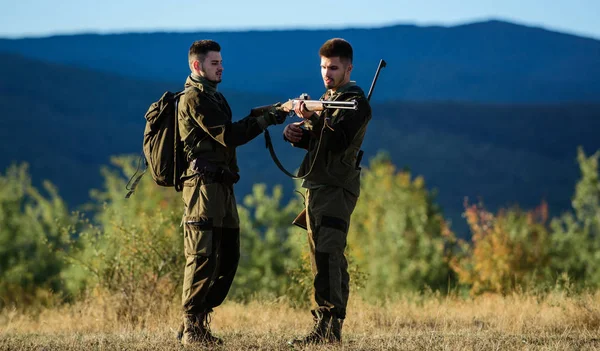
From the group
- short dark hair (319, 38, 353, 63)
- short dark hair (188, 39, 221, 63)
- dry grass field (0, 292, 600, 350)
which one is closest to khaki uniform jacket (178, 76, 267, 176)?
short dark hair (188, 39, 221, 63)

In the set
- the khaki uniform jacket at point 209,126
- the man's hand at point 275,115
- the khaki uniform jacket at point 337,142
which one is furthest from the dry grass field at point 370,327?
the man's hand at point 275,115

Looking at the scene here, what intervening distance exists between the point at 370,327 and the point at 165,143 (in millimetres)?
2853

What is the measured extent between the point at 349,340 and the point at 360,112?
1.89 m

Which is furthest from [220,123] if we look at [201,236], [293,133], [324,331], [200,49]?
[324,331]

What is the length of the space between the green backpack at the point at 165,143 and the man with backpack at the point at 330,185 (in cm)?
85

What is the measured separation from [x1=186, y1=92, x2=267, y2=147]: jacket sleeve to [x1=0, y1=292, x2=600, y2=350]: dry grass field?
155 cm

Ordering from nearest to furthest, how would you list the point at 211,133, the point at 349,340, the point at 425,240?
the point at 211,133 < the point at 349,340 < the point at 425,240

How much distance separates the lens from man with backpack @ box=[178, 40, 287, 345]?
632 cm

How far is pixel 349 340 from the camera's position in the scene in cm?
696

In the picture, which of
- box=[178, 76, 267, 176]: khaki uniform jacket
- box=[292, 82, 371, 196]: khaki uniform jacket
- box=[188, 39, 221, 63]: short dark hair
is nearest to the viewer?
box=[178, 76, 267, 176]: khaki uniform jacket

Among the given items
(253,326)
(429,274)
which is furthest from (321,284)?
(429,274)

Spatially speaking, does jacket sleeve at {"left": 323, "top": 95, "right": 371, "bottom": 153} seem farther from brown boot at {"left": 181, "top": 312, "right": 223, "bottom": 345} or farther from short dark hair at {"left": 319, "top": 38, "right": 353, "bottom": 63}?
brown boot at {"left": 181, "top": 312, "right": 223, "bottom": 345}

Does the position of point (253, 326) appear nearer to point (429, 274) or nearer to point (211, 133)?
point (211, 133)

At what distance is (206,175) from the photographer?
6414 millimetres
